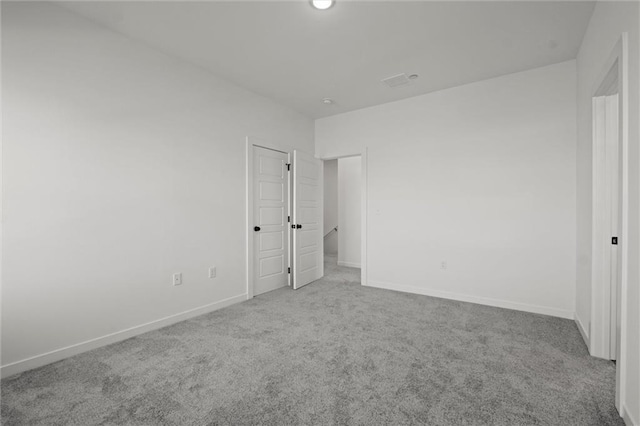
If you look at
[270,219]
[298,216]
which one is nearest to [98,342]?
[270,219]

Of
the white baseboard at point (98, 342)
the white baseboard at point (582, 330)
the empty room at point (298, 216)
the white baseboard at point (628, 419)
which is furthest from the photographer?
the white baseboard at point (582, 330)

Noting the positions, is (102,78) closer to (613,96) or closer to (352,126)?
(352,126)

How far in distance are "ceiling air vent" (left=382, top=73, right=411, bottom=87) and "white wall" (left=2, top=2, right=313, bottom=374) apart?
77.9 inches

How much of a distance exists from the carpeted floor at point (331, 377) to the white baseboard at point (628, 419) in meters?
0.07

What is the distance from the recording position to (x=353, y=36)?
106 inches

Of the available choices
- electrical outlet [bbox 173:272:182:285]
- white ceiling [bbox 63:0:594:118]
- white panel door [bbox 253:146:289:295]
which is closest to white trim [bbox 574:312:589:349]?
white ceiling [bbox 63:0:594:118]

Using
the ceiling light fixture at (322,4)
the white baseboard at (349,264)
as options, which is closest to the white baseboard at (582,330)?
the ceiling light fixture at (322,4)

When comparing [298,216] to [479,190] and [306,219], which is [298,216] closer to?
[306,219]

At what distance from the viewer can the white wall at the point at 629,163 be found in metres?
1.48

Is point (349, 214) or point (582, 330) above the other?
point (349, 214)

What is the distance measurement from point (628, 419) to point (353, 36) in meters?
3.22

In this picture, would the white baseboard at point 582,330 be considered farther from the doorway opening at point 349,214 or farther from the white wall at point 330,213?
the white wall at point 330,213

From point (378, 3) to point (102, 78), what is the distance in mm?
2408


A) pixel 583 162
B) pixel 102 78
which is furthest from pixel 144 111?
pixel 583 162
